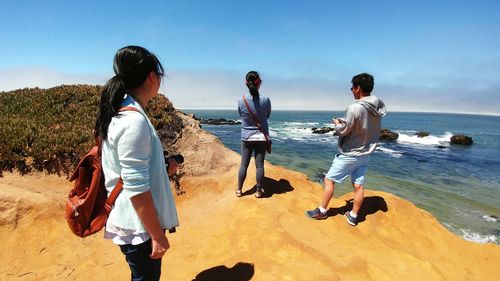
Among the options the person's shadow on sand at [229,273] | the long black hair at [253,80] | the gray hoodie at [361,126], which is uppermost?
the long black hair at [253,80]

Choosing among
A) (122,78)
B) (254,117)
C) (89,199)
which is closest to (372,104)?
(254,117)

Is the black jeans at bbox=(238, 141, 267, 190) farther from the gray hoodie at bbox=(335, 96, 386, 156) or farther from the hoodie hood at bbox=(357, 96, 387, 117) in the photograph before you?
the hoodie hood at bbox=(357, 96, 387, 117)

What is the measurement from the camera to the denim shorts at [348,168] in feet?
15.8

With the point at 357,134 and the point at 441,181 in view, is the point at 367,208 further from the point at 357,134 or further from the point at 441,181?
the point at 441,181

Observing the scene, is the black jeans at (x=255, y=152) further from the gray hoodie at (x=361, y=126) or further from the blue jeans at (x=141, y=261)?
the blue jeans at (x=141, y=261)

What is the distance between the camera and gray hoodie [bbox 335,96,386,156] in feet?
15.0

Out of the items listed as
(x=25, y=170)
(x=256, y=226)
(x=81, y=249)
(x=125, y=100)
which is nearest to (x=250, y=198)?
(x=256, y=226)

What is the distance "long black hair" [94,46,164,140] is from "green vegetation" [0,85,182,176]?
5528 mm

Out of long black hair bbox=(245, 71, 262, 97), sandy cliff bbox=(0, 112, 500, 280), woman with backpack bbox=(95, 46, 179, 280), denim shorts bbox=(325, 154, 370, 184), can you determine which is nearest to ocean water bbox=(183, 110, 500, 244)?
sandy cliff bbox=(0, 112, 500, 280)

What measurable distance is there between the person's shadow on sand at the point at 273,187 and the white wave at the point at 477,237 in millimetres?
6869

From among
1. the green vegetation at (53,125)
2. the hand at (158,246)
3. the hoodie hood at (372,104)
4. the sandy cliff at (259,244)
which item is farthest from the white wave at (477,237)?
the hand at (158,246)

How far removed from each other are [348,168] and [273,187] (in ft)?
6.94

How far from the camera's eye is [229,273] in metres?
3.63

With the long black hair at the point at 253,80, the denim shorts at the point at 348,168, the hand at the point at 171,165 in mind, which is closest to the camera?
the hand at the point at 171,165
